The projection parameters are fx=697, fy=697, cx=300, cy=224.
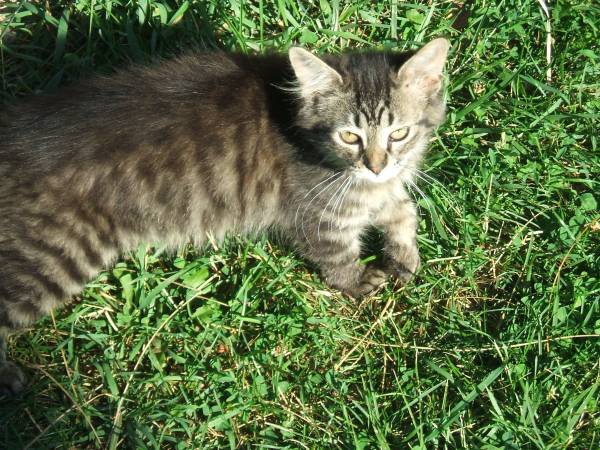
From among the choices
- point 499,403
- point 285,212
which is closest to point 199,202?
point 285,212

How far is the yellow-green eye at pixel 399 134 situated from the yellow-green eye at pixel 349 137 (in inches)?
5.6

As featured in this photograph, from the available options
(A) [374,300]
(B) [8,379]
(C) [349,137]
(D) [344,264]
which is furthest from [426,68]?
(B) [8,379]

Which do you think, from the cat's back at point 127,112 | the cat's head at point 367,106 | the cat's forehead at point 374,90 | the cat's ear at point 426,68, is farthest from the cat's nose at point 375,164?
the cat's back at point 127,112

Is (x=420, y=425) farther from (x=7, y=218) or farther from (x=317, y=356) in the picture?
(x=7, y=218)

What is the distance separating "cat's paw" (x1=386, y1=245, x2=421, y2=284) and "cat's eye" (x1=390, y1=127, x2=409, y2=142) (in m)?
0.60

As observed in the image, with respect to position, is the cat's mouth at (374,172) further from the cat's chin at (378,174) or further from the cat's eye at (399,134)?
the cat's eye at (399,134)

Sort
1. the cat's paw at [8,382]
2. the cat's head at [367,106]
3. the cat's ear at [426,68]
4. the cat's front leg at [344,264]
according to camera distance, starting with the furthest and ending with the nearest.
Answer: the cat's front leg at [344,264] → the cat's paw at [8,382] → the cat's head at [367,106] → the cat's ear at [426,68]

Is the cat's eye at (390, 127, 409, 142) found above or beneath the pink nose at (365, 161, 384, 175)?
above

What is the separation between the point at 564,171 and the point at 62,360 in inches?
99.1

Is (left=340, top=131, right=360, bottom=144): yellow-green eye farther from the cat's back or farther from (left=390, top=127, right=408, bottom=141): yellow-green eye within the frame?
the cat's back

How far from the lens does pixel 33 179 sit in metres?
2.85

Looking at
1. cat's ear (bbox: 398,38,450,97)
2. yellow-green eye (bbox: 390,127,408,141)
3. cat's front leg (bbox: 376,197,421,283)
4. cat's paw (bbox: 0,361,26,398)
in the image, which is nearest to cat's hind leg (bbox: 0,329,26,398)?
cat's paw (bbox: 0,361,26,398)

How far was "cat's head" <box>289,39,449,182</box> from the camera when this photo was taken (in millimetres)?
2814

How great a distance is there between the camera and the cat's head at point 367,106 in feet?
9.23
